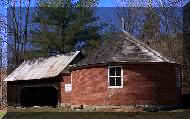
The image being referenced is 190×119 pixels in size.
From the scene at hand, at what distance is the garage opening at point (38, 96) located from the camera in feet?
134

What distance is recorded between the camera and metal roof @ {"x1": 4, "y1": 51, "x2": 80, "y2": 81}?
35500 millimetres

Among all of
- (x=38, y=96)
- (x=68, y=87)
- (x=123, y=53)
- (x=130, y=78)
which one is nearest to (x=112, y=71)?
(x=130, y=78)

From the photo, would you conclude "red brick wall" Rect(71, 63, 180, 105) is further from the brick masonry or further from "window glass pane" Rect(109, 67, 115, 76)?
"window glass pane" Rect(109, 67, 115, 76)

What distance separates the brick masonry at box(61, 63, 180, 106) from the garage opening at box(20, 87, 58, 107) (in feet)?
36.6

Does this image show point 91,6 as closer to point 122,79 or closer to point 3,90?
point 122,79

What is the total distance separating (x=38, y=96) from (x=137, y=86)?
53.3 ft

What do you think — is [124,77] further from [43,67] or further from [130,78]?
[43,67]

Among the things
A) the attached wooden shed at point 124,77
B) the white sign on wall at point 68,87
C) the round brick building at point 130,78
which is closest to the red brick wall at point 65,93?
the white sign on wall at point 68,87

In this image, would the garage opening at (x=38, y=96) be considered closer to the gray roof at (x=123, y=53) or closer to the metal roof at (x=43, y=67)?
the metal roof at (x=43, y=67)

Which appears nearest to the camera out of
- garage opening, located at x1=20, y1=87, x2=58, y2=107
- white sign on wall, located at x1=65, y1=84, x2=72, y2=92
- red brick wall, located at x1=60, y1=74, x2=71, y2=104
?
white sign on wall, located at x1=65, y1=84, x2=72, y2=92

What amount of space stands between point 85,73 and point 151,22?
2601 cm

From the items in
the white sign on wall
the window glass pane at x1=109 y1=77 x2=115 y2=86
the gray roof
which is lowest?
the white sign on wall

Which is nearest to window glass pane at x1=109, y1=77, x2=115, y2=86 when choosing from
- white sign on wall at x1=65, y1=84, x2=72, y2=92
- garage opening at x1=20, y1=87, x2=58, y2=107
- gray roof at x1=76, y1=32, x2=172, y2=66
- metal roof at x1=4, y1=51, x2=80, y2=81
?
gray roof at x1=76, y1=32, x2=172, y2=66

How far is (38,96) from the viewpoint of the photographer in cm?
4156
